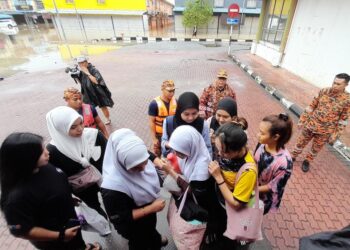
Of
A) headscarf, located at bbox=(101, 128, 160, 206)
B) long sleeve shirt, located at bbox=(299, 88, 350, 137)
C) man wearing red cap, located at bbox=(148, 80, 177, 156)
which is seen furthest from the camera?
long sleeve shirt, located at bbox=(299, 88, 350, 137)

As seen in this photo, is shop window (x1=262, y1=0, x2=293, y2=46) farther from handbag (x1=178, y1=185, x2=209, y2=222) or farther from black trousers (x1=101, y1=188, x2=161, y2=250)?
black trousers (x1=101, y1=188, x2=161, y2=250)

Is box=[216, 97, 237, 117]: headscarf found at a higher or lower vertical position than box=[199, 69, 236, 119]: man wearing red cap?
higher

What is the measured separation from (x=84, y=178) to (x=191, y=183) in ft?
3.52

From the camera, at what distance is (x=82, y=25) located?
29.8 m

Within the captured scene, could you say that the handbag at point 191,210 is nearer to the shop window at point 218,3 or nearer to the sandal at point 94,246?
the sandal at point 94,246

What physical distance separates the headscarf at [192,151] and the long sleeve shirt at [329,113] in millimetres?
2500

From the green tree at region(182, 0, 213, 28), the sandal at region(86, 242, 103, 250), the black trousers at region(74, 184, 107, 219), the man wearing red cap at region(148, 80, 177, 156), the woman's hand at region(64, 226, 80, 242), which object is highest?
the green tree at region(182, 0, 213, 28)

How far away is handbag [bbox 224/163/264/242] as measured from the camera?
5.34 feet

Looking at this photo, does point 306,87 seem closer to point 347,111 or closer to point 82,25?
point 347,111

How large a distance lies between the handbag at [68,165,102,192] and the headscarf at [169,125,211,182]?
3.09 ft

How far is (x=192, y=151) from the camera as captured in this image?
1.60m

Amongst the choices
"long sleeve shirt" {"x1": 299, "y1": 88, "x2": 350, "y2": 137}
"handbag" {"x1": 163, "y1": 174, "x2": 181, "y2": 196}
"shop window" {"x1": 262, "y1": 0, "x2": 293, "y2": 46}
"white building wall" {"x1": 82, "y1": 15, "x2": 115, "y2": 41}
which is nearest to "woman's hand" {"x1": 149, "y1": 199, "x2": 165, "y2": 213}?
"handbag" {"x1": 163, "y1": 174, "x2": 181, "y2": 196}

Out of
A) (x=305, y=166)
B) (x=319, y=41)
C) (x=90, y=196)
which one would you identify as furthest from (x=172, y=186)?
(x=319, y=41)

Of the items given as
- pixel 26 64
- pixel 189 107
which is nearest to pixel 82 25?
pixel 26 64
